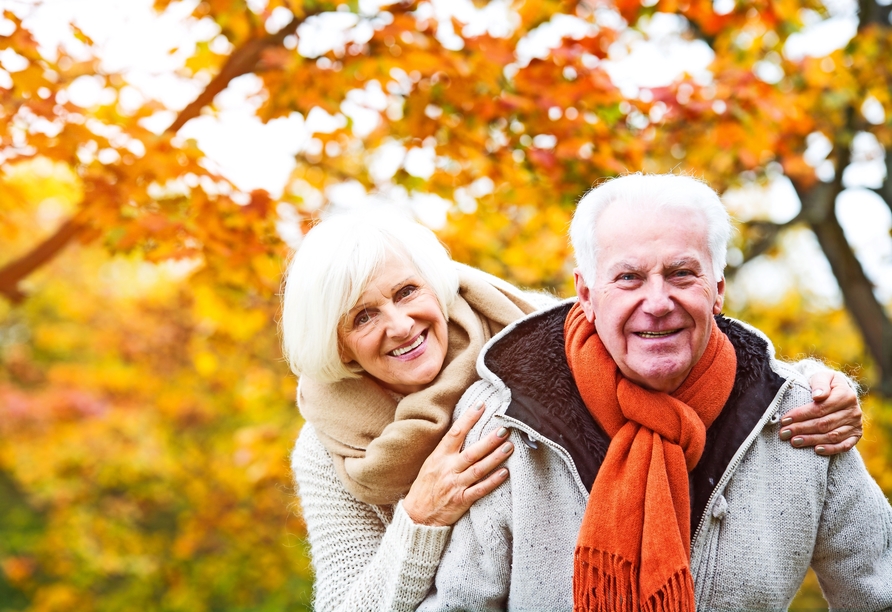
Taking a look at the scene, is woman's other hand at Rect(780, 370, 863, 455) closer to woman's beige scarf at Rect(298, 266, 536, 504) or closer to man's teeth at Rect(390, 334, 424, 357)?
woman's beige scarf at Rect(298, 266, 536, 504)

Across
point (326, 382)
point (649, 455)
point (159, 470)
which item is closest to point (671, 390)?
point (649, 455)

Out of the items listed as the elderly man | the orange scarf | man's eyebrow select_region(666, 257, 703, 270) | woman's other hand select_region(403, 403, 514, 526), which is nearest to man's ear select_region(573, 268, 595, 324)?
the elderly man

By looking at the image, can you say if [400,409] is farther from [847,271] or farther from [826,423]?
[847,271]

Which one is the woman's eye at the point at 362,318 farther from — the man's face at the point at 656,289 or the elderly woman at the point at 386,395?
the man's face at the point at 656,289

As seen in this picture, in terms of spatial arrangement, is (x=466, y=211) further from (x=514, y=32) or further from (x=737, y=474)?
(x=737, y=474)

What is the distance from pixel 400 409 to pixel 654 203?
2.84 feet

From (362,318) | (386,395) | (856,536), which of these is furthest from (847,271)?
(362,318)

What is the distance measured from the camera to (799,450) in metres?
1.87

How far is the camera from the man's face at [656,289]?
1740 millimetres

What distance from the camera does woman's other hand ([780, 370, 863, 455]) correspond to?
1.85 metres

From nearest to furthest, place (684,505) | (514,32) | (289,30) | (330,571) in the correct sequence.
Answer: (684,505)
(330,571)
(289,30)
(514,32)

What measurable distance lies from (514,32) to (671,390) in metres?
2.24

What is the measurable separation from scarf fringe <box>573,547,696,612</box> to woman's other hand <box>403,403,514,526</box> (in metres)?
0.30

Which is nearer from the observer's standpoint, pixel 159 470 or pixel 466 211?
pixel 466 211
